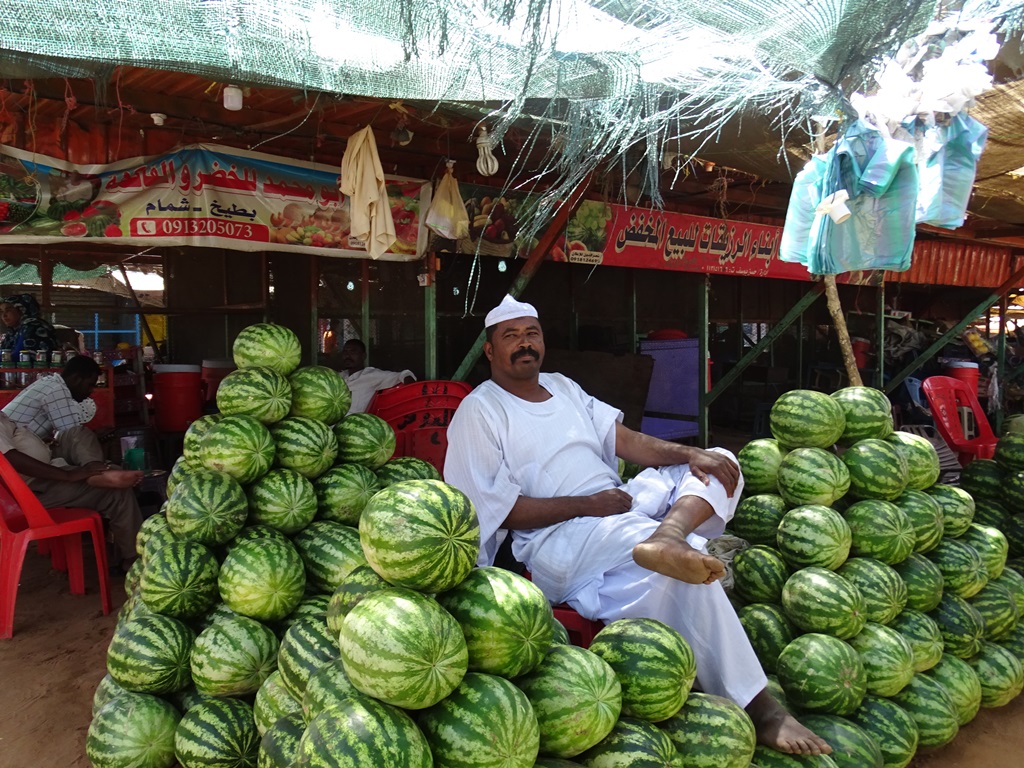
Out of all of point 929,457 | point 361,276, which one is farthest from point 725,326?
point 929,457

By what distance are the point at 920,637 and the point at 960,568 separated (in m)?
0.59

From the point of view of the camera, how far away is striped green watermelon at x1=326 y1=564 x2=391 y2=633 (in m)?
1.94

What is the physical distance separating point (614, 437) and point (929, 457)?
65.8 inches

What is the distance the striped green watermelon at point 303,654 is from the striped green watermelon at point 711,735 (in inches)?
41.7

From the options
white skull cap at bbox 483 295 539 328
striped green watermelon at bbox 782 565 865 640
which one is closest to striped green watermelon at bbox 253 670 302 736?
white skull cap at bbox 483 295 539 328

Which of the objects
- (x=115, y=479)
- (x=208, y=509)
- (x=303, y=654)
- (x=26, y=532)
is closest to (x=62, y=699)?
(x=26, y=532)

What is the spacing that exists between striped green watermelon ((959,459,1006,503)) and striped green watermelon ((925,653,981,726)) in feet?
5.13

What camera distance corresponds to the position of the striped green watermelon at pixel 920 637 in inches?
121

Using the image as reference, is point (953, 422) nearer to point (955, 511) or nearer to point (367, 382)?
point (955, 511)

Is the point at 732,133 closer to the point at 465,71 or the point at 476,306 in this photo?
the point at 465,71

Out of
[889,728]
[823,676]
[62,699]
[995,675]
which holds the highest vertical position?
[823,676]

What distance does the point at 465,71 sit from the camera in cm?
280

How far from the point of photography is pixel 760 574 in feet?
10.4

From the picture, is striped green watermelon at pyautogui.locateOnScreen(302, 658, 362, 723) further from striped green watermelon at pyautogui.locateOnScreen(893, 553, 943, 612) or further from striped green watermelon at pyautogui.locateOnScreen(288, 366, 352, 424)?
striped green watermelon at pyautogui.locateOnScreen(893, 553, 943, 612)
